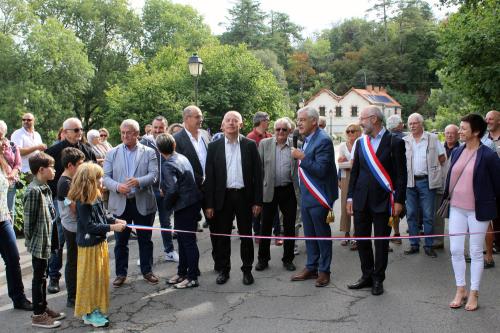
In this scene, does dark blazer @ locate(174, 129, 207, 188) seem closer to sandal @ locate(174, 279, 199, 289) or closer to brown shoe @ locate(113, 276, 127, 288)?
sandal @ locate(174, 279, 199, 289)

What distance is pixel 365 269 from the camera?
5785 mm

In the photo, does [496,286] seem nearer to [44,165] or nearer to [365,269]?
[365,269]

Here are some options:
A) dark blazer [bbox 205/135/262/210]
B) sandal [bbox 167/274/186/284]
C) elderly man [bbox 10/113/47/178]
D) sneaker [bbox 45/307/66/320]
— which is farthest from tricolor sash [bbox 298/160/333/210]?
elderly man [bbox 10/113/47/178]

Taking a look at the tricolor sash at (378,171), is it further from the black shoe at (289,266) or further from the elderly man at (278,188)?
the black shoe at (289,266)

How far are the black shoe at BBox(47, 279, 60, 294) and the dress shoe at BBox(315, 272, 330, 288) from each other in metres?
2.99

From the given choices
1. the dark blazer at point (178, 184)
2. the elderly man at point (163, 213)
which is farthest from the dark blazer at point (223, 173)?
the elderly man at point (163, 213)

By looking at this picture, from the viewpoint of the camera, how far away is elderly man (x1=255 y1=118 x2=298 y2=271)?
6.62 metres

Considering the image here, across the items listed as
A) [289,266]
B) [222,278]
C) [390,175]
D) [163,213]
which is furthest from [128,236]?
[390,175]

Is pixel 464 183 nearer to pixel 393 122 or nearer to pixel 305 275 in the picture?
pixel 305 275

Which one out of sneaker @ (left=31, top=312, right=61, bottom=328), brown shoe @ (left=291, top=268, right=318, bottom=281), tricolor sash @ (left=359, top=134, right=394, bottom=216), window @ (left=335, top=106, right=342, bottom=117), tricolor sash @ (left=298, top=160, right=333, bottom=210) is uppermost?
window @ (left=335, top=106, right=342, bottom=117)

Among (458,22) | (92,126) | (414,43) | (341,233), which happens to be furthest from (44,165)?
(414,43)

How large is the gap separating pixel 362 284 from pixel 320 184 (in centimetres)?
123

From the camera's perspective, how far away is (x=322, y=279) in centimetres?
591

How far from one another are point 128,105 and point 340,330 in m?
26.6
